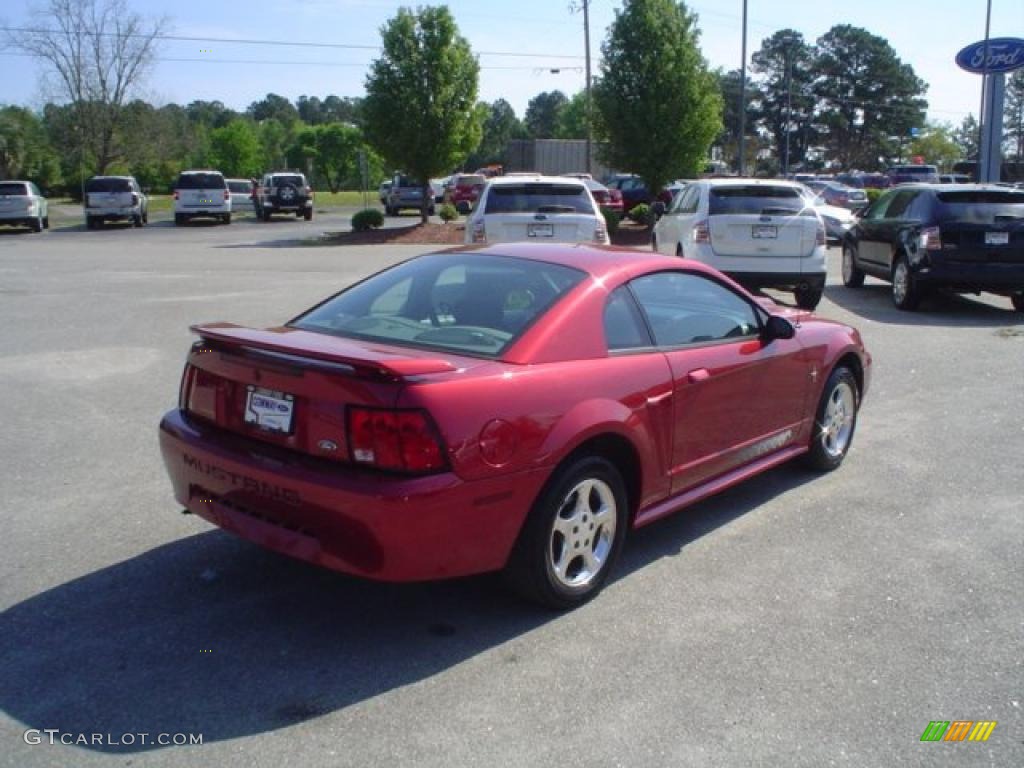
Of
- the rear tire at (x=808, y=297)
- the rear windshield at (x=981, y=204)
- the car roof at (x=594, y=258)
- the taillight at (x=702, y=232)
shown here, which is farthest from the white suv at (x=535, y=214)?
the car roof at (x=594, y=258)

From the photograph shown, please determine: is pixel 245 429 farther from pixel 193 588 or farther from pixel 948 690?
pixel 948 690

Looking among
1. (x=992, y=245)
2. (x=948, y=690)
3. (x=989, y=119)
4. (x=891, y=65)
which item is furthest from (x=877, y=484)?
(x=891, y=65)

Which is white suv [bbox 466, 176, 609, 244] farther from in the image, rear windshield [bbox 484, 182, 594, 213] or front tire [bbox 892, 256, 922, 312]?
front tire [bbox 892, 256, 922, 312]

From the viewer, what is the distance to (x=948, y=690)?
360cm

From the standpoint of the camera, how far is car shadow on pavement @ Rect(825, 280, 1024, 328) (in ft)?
40.9

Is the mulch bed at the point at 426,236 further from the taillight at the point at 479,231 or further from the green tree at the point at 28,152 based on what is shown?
the green tree at the point at 28,152

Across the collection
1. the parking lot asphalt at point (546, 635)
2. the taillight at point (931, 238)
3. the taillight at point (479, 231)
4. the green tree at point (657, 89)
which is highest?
the green tree at point (657, 89)

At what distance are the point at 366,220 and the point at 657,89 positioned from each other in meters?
9.65

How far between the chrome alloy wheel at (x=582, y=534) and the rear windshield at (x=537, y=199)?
920 centimetres

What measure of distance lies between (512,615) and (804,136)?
110m

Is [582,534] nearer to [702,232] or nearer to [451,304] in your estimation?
[451,304]

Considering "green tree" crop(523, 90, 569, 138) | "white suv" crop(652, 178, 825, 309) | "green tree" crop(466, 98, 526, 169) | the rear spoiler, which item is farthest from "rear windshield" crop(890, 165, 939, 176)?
"green tree" crop(523, 90, 569, 138)

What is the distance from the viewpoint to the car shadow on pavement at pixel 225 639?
3.37 metres

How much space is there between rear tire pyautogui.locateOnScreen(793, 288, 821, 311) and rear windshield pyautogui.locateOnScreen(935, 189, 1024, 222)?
1912 millimetres
